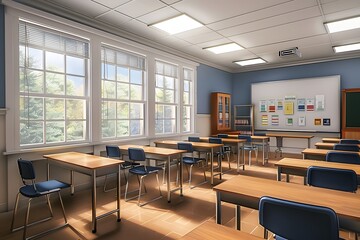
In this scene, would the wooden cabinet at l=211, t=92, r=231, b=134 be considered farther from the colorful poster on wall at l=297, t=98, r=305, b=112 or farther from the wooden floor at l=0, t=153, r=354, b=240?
the wooden floor at l=0, t=153, r=354, b=240

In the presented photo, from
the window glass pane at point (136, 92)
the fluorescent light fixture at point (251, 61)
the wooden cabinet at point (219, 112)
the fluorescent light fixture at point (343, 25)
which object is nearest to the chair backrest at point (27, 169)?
the window glass pane at point (136, 92)

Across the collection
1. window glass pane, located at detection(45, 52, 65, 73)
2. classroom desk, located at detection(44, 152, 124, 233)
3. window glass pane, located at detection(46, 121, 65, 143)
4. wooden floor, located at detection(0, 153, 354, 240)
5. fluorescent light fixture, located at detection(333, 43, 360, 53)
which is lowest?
wooden floor, located at detection(0, 153, 354, 240)

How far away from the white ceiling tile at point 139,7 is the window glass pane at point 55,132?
7.25ft

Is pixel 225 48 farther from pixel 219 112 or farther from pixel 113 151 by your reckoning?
pixel 113 151

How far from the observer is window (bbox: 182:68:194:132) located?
270 inches

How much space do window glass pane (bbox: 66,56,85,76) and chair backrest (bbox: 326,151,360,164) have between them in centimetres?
424

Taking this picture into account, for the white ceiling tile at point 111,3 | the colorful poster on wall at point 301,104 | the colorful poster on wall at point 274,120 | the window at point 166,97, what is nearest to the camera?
the white ceiling tile at point 111,3

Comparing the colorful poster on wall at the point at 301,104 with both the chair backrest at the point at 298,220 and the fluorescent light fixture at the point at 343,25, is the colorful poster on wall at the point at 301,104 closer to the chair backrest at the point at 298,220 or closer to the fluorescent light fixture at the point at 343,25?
the fluorescent light fixture at the point at 343,25

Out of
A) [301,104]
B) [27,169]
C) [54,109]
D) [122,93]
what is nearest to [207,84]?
[301,104]

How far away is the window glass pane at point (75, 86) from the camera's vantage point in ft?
13.2

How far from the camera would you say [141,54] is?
528 centimetres

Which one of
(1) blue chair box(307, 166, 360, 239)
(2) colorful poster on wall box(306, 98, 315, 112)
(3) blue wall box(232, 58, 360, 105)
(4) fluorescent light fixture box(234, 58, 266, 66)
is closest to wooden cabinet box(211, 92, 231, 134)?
(3) blue wall box(232, 58, 360, 105)

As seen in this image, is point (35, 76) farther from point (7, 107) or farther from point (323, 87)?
point (323, 87)

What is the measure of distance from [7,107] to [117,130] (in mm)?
2035
